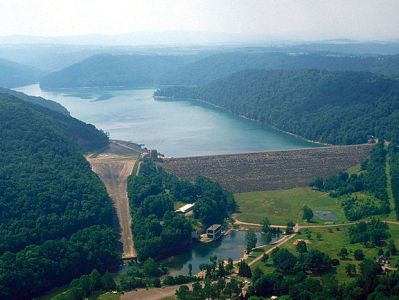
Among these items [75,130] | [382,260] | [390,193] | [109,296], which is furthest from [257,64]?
[109,296]

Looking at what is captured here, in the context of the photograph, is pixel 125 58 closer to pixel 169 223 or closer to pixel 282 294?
pixel 169 223

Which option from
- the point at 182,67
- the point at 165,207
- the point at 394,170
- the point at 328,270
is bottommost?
the point at 328,270

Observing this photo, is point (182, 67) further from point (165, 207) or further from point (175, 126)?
point (165, 207)

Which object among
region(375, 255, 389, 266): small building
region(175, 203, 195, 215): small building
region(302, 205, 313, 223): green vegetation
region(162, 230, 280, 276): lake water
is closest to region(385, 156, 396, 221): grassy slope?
region(302, 205, 313, 223): green vegetation

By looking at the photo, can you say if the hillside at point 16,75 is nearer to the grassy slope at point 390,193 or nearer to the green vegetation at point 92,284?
the grassy slope at point 390,193

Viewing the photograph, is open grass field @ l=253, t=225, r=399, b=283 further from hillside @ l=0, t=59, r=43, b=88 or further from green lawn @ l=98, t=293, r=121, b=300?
hillside @ l=0, t=59, r=43, b=88

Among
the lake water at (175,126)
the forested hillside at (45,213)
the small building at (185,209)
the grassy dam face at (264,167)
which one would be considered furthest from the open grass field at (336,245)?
the lake water at (175,126)

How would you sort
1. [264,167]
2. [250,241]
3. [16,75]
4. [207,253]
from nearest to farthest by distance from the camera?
[250,241] < [207,253] < [264,167] < [16,75]
